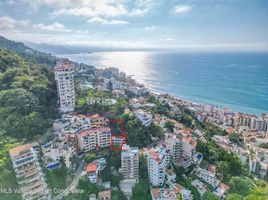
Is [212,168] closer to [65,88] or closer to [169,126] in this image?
[169,126]

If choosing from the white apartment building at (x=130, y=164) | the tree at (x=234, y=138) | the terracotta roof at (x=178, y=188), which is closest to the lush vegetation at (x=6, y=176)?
the white apartment building at (x=130, y=164)

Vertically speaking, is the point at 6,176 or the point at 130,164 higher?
the point at 6,176

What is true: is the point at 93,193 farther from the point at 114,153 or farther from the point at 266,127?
the point at 266,127

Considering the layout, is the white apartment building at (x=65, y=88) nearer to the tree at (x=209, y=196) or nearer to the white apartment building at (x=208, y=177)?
the white apartment building at (x=208, y=177)

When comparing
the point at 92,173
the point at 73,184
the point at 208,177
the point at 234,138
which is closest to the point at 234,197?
the point at 208,177

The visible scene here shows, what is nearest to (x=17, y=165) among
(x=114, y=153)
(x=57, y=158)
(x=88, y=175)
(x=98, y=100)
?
(x=57, y=158)

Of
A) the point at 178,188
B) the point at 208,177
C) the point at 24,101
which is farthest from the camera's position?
the point at 24,101
